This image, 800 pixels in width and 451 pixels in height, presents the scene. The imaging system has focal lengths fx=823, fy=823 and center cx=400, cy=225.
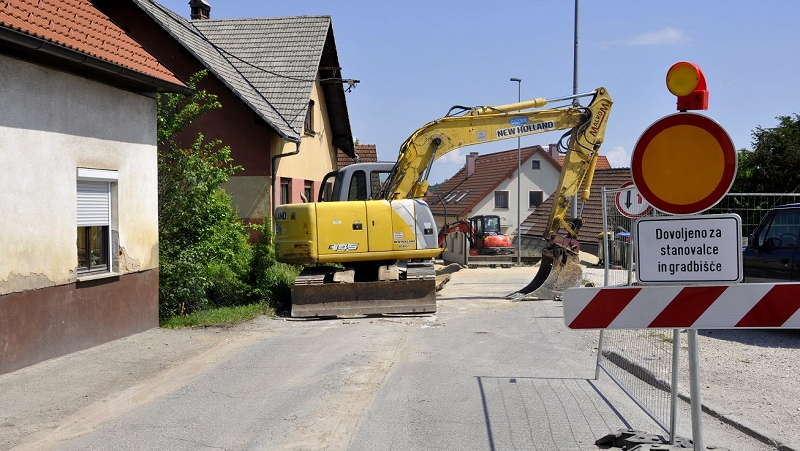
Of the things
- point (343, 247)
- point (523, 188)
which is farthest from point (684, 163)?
point (523, 188)

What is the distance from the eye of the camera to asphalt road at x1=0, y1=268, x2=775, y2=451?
6625 millimetres

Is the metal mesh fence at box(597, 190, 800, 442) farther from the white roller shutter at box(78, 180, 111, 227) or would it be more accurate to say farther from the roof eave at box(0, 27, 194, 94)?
the white roller shutter at box(78, 180, 111, 227)

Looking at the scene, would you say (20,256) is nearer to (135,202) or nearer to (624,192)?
(135,202)

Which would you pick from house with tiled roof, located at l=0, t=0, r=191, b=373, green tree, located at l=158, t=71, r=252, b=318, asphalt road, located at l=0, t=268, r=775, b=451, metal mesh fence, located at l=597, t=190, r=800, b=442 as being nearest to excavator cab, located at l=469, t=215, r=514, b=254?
A: green tree, located at l=158, t=71, r=252, b=318

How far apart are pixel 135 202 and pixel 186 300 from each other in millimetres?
2402

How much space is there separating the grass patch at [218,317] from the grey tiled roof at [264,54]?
196 inches

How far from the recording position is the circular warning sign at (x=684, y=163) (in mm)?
4812

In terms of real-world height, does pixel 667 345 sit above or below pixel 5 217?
below

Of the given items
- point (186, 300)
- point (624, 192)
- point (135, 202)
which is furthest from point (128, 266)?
point (624, 192)

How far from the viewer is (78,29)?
36.6 feet

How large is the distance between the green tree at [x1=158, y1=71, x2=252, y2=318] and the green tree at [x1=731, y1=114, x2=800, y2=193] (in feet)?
66.1

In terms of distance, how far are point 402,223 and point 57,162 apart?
705 centimetres

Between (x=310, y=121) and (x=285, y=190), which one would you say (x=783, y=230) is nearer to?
(x=285, y=190)

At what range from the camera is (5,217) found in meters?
9.20
